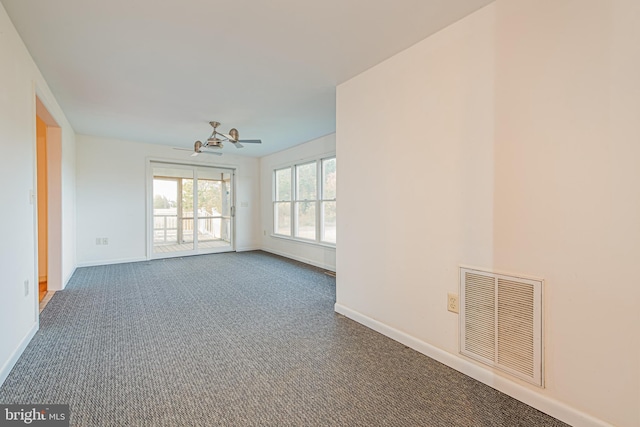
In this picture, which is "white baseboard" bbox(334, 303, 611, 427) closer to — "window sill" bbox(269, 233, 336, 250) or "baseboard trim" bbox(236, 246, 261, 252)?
"window sill" bbox(269, 233, 336, 250)

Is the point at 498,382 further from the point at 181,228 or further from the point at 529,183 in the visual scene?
the point at 181,228

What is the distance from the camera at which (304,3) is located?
180cm

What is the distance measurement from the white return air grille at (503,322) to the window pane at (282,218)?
15.2ft

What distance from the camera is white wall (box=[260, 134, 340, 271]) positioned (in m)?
5.17

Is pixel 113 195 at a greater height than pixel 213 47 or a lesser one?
lesser

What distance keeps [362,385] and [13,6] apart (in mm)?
3176

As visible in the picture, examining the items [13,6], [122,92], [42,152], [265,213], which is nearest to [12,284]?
[13,6]

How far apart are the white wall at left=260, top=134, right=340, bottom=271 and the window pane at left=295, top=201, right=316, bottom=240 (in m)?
0.20

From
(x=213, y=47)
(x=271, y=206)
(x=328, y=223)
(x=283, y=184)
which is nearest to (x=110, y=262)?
(x=271, y=206)

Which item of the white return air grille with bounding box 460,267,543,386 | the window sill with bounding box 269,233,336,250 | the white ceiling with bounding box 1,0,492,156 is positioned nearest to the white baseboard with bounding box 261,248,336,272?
the window sill with bounding box 269,233,336,250

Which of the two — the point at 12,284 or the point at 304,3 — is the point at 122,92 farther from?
the point at 304,3

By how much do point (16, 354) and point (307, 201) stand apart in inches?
168

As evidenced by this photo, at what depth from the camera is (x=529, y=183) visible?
1.64 m

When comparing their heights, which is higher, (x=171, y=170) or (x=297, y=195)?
(x=171, y=170)
